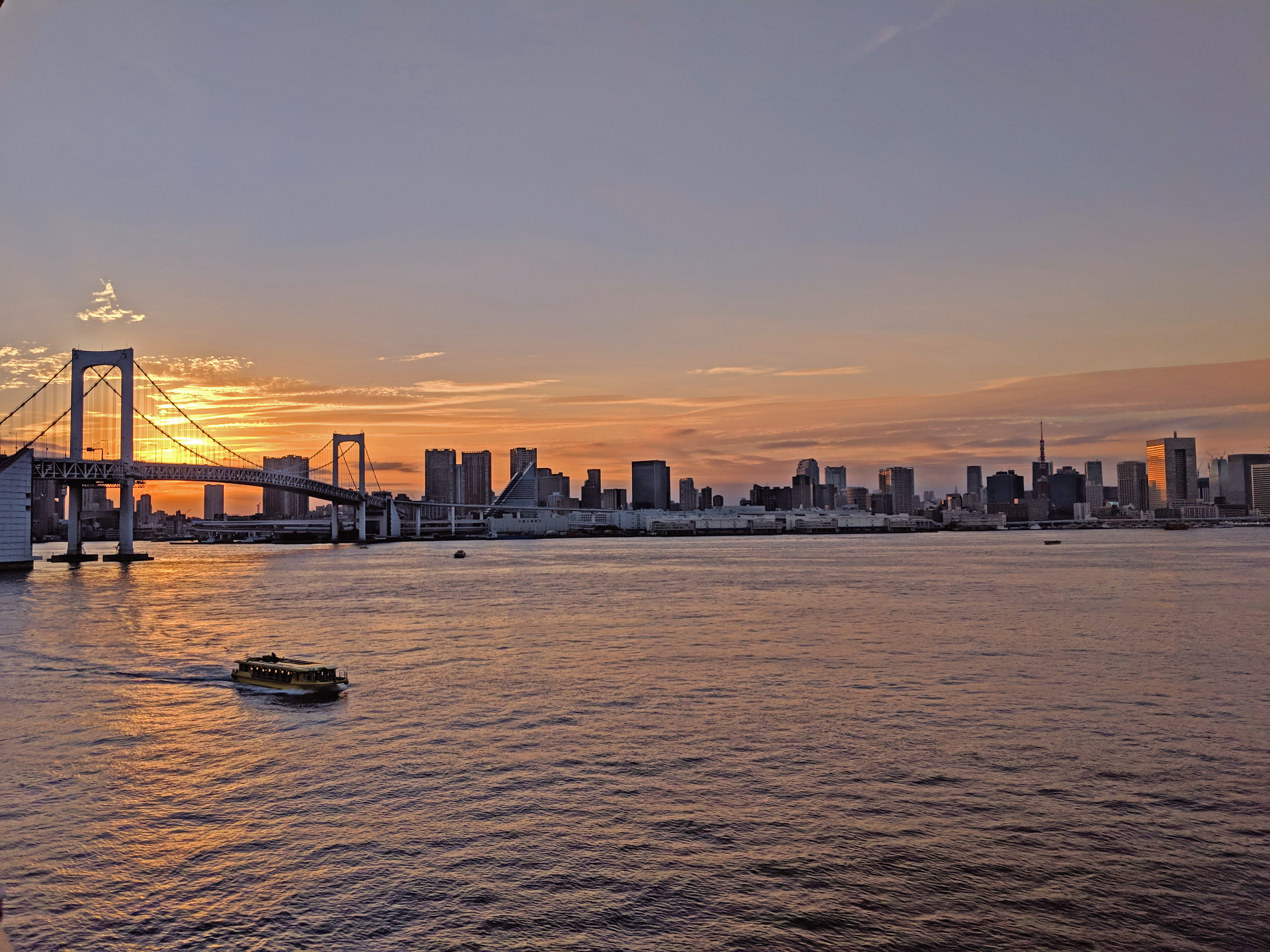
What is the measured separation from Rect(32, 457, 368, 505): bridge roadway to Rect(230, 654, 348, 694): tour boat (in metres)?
81.1

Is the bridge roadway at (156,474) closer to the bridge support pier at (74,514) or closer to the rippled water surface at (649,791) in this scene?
the bridge support pier at (74,514)

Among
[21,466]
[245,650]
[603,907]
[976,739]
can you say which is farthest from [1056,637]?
[21,466]

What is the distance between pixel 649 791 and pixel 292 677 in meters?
17.7

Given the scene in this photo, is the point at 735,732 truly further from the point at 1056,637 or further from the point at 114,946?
the point at 1056,637

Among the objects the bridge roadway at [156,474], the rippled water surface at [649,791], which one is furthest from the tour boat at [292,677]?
the bridge roadway at [156,474]

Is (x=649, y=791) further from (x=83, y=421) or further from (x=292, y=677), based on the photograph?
(x=83, y=421)

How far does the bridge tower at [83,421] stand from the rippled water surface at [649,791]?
8350 cm

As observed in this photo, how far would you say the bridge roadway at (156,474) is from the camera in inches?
4156

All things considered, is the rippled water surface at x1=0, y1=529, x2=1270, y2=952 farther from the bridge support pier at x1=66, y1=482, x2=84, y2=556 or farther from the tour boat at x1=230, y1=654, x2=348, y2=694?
the bridge support pier at x1=66, y1=482, x2=84, y2=556

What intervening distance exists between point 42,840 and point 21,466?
296ft

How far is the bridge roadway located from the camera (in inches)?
4156

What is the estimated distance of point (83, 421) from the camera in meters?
119

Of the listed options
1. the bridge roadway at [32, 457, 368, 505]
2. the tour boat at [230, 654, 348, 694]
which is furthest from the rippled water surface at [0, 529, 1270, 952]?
the bridge roadway at [32, 457, 368, 505]

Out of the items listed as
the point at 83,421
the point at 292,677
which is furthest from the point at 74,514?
the point at 292,677
